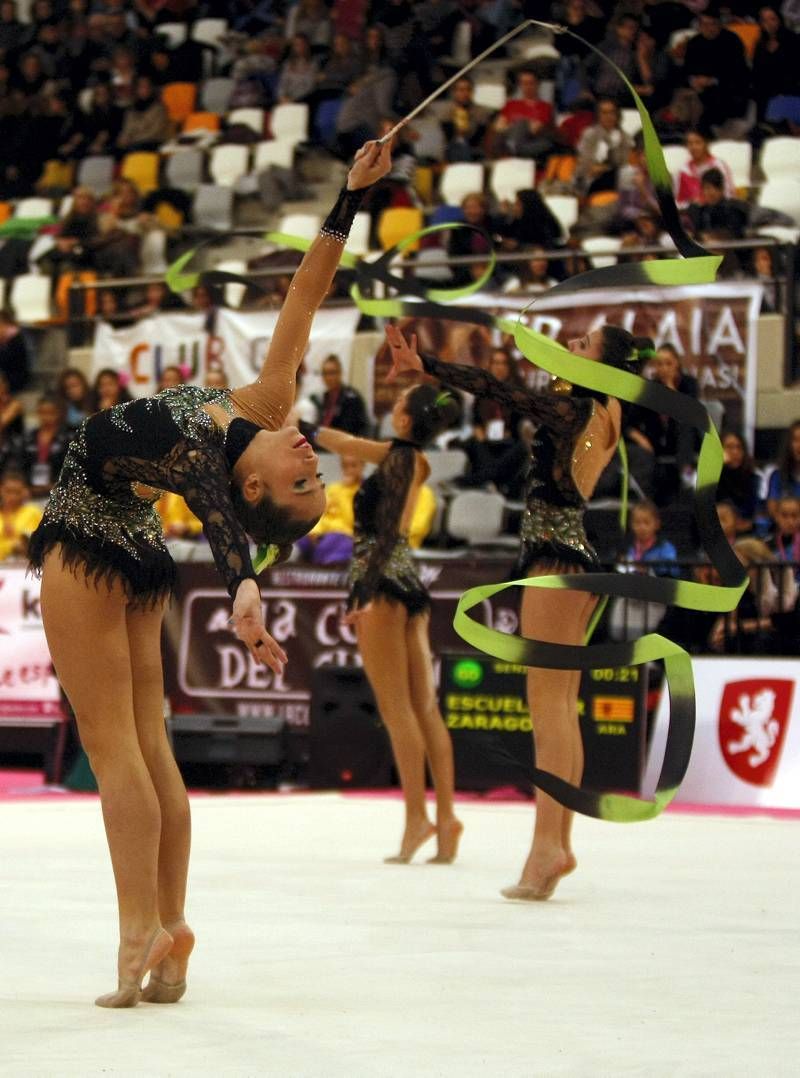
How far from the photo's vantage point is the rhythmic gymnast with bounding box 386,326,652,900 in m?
5.34

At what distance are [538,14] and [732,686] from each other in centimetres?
785

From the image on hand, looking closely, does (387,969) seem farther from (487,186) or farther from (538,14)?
(538,14)

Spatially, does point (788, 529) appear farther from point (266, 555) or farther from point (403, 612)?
point (266, 555)

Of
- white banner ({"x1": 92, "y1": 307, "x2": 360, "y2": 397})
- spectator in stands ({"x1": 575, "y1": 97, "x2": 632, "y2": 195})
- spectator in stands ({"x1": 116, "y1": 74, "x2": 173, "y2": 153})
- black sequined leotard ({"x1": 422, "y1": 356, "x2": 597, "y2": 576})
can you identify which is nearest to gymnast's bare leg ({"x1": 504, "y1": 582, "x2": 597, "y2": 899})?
black sequined leotard ({"x1": 422, "y1": 356, "x2": 597, "y2": 576})

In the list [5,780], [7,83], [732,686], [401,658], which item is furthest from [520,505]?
[7,83]

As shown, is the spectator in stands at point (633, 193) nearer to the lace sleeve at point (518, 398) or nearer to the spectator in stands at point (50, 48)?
the lace sleeve at point (518, 398)

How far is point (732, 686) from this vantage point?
30.2 feet

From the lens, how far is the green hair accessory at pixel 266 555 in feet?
11.6

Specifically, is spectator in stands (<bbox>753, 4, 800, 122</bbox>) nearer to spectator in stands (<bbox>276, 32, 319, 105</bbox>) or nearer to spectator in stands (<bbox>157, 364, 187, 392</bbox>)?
spectator in stands (<bbox>276, 32, 319, 105</bbox>)

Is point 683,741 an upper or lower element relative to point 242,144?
lower

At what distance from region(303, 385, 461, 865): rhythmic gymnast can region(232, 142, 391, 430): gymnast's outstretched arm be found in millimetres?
2519

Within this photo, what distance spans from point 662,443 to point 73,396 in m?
4.74

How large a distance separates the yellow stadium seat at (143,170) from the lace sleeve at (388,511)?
1066cm

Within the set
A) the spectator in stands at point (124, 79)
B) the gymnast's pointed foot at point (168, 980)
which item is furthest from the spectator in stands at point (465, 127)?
the gymnast's pointed foot at point (168, 980)
